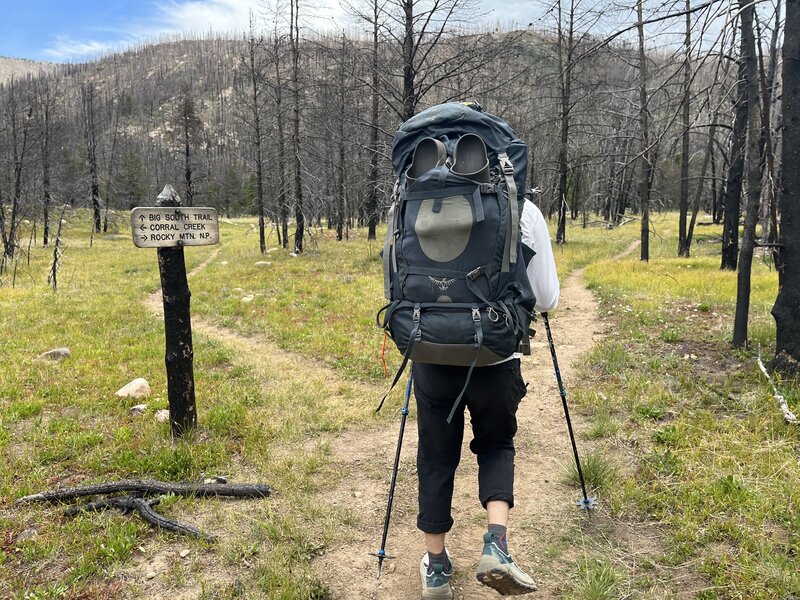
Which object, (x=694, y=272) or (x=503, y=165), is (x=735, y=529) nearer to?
(x=503, y=165)

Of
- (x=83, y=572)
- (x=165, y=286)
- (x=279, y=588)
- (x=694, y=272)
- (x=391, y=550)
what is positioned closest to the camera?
(x=279, y=588)

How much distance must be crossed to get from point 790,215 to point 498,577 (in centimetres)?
524

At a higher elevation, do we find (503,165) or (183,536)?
(503,165)

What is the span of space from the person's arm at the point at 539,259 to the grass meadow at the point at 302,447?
1.59m

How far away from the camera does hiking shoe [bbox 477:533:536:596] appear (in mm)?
2393

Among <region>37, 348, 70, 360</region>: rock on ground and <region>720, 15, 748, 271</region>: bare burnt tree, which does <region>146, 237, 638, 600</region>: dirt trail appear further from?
<region>720, 15, 748, 271</region>: bare burnt tree

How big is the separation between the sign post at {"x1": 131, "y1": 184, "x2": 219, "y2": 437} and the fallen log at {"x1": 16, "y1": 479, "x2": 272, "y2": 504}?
927 millimetres

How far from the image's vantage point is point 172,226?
4434 millimetres

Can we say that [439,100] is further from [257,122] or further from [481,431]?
[481,431]

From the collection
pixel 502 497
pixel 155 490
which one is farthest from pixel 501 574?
pixel 155 490

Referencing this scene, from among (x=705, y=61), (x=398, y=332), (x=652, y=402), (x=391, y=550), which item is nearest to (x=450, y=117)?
(x=398, y=332)

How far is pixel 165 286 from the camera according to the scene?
15.2 feet

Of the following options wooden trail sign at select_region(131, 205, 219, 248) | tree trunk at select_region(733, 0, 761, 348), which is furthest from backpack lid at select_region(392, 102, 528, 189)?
tree trunk at select_region(733, 0, 761, 348)

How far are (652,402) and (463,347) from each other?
3.89m
